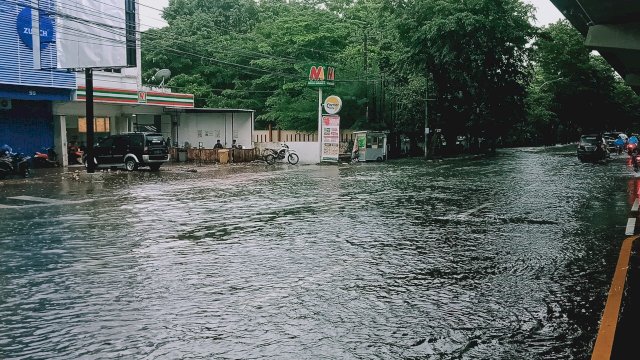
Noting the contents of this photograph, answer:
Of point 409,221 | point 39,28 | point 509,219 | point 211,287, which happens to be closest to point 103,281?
point 211,287

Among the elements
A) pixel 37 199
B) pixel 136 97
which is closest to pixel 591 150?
pixel 136 97

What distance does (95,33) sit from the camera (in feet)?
88.1

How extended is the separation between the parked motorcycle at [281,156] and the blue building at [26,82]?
1218 centimetres

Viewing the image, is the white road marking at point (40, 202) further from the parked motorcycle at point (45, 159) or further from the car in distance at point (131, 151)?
the parked motorcycle at point (45, 159)

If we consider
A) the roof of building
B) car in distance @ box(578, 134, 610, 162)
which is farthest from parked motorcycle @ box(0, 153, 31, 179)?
car in distance @ box(578, 134, 610, 162)

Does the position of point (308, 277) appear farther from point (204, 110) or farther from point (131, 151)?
point (204, 110)

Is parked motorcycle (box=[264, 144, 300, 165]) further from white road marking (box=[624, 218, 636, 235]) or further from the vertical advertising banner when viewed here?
white road marking (box=[624, 218, 636, 235])

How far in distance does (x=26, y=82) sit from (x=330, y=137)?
58.4 feet

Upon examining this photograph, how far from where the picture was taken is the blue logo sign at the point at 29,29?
2850 centimetres

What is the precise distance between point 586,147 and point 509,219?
2557cm

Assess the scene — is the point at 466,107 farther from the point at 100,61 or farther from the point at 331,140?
the point at 100,61

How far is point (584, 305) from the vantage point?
20.5 ft

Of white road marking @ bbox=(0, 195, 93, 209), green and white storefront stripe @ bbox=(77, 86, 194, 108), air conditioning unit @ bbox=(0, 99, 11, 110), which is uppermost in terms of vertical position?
green and white storefront stripe @ bbox=(77, 86, 194, 108)

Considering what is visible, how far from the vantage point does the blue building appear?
91.5ft
